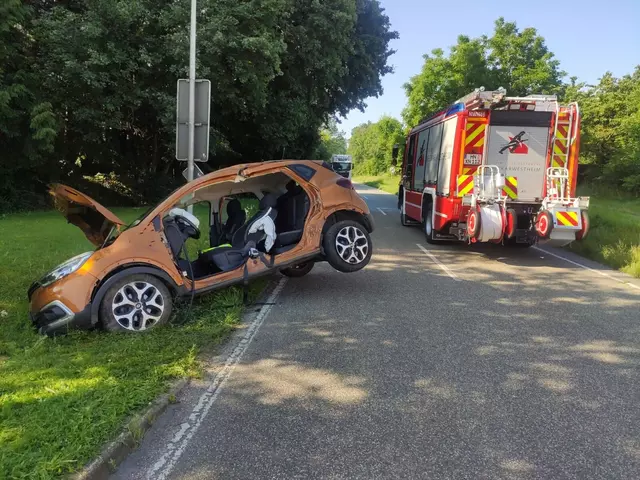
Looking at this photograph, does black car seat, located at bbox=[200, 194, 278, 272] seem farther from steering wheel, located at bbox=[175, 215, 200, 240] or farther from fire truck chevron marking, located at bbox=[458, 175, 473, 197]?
fire truck chevron marking, located at bbox=[458, 175, 473, 197]

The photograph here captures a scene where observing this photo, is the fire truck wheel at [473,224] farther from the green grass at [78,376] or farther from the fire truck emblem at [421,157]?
the green grass at [78,376]

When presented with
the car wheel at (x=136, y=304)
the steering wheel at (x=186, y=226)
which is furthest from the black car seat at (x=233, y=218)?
the car wheel at (x=136, y=304)

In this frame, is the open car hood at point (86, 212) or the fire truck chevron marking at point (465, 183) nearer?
the open car hood at point (86, 212)

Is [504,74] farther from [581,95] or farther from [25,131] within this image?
[25,131]

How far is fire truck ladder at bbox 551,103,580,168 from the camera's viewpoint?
1027 cm

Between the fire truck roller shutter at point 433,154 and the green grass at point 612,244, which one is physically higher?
the fire truck roller shutter at point 433,154

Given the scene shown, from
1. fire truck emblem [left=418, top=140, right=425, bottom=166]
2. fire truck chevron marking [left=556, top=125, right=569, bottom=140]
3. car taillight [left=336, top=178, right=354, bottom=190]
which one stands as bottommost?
car taillight [left=336, top=178, right=354, bottom=190]

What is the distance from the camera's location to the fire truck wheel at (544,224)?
9.44m

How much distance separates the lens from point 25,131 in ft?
55.1

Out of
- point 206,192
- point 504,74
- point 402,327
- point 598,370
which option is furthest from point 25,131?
point 504,74

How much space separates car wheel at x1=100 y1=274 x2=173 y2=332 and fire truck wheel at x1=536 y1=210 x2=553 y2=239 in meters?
6.95

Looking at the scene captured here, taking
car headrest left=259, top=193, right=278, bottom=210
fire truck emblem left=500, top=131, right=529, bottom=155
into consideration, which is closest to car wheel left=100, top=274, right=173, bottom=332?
car headrest left=259, top=193, right=278, bottom=210

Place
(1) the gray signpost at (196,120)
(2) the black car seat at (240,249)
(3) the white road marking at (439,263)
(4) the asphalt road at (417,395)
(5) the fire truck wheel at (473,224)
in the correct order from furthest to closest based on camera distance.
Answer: (5) the fire truck wheel at (473,224)
(1) the gray signpost at (196,120)
(3) the white road marking at (439,263)
(2) the black car seat at (240,249)
(4) the asphalt road at (417,395)

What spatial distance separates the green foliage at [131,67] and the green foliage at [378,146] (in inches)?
945
